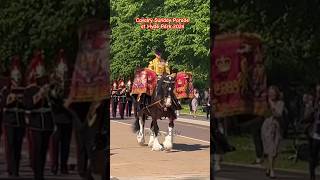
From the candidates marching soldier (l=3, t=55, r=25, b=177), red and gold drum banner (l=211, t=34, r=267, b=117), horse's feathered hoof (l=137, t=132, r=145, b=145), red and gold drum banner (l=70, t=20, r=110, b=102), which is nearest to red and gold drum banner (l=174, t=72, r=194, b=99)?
horse's feathered hoof (l=137, t=132, r=145, b=145)

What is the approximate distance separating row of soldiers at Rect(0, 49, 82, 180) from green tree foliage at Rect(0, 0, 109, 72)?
7 cm

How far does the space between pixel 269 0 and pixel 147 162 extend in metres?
4.24

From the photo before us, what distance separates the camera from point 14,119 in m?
5.18

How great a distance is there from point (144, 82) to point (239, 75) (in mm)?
4565

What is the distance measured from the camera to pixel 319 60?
5.02m

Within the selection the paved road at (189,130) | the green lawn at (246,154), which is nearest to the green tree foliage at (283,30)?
the green lawn at (246,154)

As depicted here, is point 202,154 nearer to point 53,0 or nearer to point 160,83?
point 160,83

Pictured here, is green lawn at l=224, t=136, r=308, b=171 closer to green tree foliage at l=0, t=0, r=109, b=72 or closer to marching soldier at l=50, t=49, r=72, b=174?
marching soldier at l=50, t=49, r=72, b=174

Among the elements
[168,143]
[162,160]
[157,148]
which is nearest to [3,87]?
[162,160]

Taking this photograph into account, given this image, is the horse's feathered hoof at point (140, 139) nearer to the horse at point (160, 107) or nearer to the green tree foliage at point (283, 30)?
the horse at point (160, 107)

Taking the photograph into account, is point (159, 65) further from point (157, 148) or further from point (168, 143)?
point (157, 148)

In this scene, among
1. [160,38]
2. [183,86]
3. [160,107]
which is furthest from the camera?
[160,107]

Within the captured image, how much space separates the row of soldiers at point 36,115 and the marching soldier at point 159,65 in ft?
12.9

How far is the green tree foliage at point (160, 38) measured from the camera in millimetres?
7629
